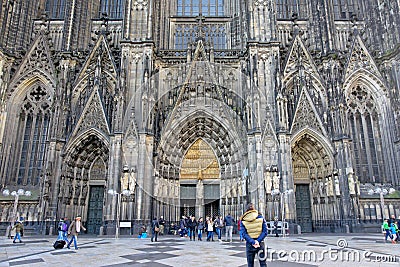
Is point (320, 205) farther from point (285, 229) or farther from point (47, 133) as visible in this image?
point (47, 133)

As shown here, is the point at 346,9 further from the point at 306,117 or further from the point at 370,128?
the point at 306,117

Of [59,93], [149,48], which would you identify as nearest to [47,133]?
[59,93]

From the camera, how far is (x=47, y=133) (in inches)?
888

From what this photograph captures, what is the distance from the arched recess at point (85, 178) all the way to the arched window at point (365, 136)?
58.3ft

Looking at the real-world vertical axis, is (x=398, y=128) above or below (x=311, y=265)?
above

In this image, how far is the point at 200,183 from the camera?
888 inches

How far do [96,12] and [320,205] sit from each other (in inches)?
938

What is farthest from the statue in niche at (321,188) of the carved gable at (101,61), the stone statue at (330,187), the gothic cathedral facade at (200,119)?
the carved gable at (101,61)

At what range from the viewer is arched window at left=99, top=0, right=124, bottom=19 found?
2714 centimetres

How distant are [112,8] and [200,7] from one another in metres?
7.79

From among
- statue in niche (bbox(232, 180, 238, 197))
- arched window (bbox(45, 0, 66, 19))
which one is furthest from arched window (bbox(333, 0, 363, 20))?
arched window (bbox(45, 0, 66, 19))

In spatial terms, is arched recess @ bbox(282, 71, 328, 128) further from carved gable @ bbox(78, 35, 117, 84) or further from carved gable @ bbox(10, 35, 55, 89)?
carved gable @ bbox(10, 35, 55, 89)

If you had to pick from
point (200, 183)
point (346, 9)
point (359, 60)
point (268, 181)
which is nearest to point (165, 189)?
point (200, 183)

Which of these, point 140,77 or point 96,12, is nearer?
point 140,77
